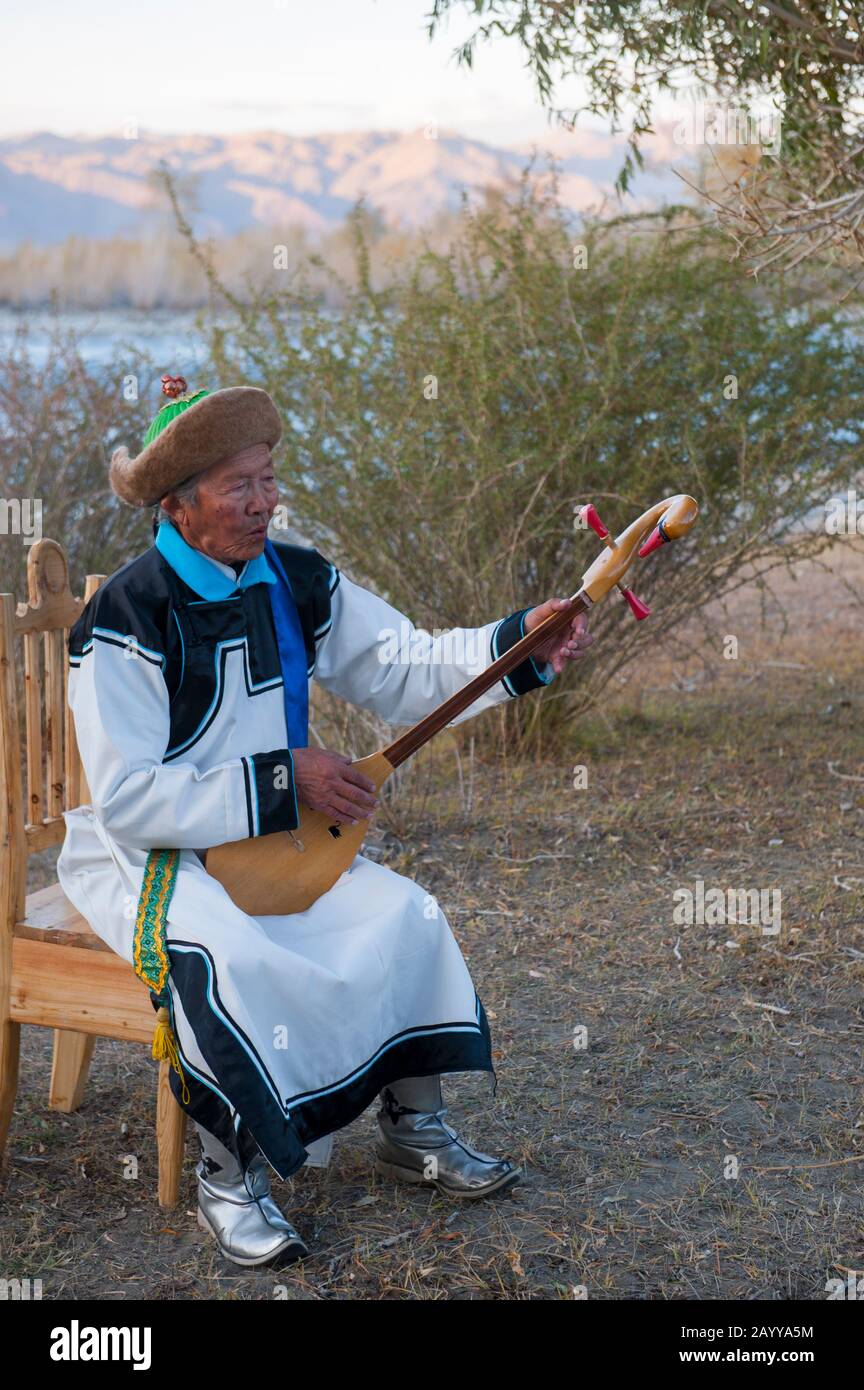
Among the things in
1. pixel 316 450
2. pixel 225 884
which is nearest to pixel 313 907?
pixel 225 884

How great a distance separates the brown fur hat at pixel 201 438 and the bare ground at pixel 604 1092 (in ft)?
4.67

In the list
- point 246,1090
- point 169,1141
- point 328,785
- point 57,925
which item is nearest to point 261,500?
point 328,785

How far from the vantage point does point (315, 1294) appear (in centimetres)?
242

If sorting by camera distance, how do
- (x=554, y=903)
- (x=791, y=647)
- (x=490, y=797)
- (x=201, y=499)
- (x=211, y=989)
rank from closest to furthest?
(x=211, y=989), (x=201, y=499), (x=554, y=903), (x=490, y=797), (x=791, y=647)

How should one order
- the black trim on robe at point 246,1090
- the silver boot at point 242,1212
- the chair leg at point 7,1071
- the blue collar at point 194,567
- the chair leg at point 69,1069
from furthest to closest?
1. the chair leg at point 69,1069
2. the chair leg at point 7,1071
3. the blue collar at point 194,567
4. the silver boot at point 242,1212
5. the black trim on robe at point 246,1090

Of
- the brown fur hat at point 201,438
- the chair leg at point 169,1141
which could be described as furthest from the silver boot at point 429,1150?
the brown fur hat at point 201,438

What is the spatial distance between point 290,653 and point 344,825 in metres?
0.35

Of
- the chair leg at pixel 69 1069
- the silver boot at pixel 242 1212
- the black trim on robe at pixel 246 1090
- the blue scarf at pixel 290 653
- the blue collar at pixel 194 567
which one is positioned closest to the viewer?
the black trim on robe at pixel 246 1090

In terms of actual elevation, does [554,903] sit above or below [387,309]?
below

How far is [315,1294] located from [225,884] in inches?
28.7

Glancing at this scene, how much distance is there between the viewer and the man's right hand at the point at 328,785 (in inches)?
100

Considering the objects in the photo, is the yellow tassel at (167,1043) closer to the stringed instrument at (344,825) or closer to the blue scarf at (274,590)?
the stringed instrument at (344,825)

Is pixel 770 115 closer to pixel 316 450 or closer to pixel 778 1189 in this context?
pixel 316 450

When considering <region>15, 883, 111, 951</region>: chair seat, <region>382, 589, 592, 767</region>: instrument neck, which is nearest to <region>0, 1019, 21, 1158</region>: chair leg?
<region>15, 883, 111, 951</region>: chair seat
